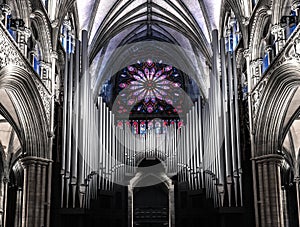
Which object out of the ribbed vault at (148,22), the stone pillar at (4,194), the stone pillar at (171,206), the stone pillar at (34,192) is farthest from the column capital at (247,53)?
the stone pillar at (4,194)

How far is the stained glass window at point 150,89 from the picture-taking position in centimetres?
3162

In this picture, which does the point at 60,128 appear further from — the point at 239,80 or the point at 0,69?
the point at 239,80

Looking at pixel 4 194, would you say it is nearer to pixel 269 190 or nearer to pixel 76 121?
pixel 76 121

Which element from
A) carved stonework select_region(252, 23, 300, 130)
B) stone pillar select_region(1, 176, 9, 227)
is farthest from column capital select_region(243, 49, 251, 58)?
stone pillar select_region(1, 176, 9, 227)

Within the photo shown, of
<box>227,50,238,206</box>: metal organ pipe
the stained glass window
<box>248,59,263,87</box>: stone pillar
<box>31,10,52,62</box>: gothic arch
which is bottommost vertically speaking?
<box>227,50,238,206</box>: metal organ pipe

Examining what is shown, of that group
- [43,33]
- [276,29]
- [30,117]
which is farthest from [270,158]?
[43,33]

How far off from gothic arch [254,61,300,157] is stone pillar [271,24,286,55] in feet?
3.09

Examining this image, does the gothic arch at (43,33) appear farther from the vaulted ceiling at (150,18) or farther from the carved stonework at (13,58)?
the vaulted ceiling at (150,18)

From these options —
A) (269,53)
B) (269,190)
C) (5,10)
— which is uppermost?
(5,10)

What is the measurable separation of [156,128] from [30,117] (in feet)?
44.1

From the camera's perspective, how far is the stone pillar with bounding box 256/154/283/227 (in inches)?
647

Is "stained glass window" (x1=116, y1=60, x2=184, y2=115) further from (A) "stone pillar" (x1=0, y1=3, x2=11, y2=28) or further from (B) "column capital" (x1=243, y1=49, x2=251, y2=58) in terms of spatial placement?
(A) "stone pillar" (x1=0, y1=3, x2=11, y2=28)

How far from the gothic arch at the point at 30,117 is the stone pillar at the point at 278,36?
26.0 feet

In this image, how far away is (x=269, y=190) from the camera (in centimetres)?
1669
